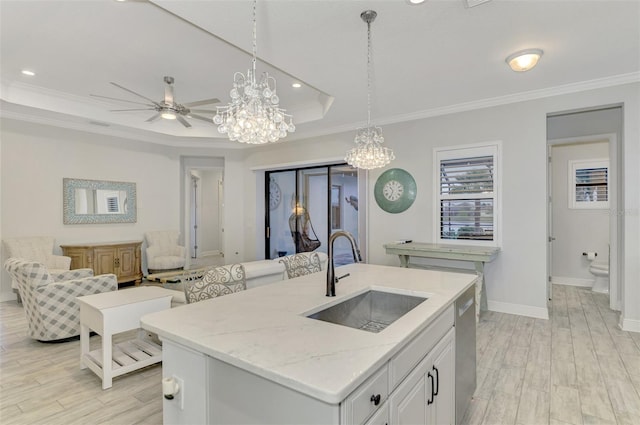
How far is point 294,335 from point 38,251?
5.80 m

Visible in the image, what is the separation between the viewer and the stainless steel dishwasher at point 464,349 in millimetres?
1913

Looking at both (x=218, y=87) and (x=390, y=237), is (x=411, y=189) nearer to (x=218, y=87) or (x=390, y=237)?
(x=390, y=237)

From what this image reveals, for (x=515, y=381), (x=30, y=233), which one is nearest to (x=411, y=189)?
(x=515, y=381)

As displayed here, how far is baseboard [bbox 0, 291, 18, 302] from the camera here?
16.3 feet

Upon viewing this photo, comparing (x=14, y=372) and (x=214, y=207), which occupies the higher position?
(x=214, y=207)

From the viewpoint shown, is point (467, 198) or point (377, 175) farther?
point (377, 175)

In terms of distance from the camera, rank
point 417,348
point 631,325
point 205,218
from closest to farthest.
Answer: point 417,348, point 631,325, point 205,218

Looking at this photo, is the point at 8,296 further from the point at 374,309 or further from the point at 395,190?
the point at 395,190

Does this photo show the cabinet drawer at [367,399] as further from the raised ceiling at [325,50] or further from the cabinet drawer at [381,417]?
the raised ceiling at [325,50]

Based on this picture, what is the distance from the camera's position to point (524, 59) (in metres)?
3.12

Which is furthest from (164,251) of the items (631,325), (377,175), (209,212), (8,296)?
(631,325)

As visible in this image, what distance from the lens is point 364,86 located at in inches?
157

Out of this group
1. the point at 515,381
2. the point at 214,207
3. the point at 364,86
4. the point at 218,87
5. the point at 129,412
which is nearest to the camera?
the point at 129,412

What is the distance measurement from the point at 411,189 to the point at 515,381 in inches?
118
